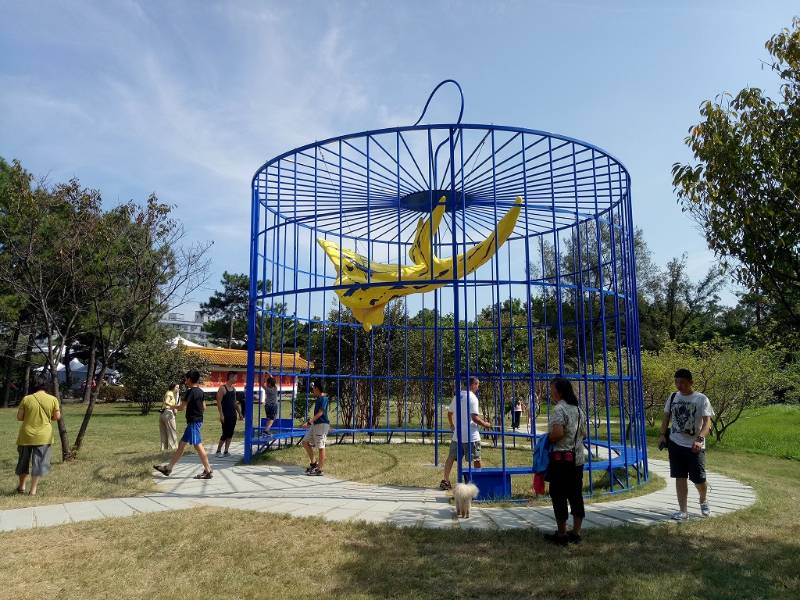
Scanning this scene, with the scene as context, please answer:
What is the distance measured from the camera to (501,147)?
7.50m

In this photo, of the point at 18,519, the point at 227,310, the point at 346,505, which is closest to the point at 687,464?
the point at 346,505

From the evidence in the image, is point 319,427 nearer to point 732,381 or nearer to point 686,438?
point 686,438

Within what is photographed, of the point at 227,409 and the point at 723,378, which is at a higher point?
the point at 723,378

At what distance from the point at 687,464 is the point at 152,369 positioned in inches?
991

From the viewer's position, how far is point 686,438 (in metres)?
6.11

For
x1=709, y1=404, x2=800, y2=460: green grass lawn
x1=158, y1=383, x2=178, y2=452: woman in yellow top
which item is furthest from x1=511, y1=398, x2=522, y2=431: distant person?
x1=158, y1=383, x2=178, y2=452: woman in yellow top

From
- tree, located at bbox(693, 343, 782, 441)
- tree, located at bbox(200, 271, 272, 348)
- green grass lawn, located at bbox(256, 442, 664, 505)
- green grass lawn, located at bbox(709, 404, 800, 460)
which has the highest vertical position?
tree, located at bbox(200, 271, 272, 348)

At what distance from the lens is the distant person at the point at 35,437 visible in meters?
7.25

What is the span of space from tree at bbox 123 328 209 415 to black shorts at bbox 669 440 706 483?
73.6 feet

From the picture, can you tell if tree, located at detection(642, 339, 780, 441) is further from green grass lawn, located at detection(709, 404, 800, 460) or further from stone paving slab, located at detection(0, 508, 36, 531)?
stone paving slab, located at detection(0, 508, 36, 531)

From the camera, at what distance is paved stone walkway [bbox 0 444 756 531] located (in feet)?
19.4

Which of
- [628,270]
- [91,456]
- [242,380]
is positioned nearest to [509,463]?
[628,270]

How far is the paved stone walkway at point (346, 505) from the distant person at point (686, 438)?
304 mm

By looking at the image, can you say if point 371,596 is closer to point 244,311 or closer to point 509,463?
point 509,463
